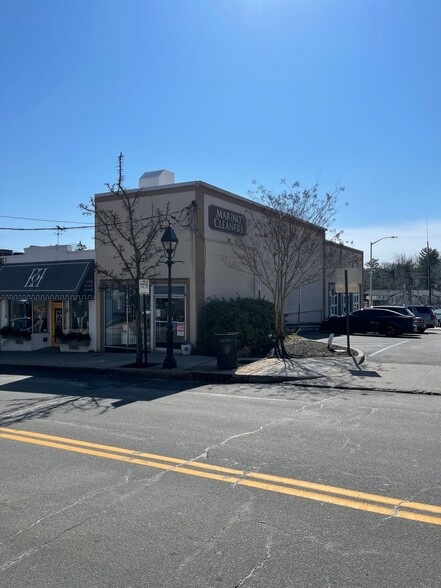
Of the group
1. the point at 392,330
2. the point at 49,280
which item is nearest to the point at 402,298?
the point at 392,330

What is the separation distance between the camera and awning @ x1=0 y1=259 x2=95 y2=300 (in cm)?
1989

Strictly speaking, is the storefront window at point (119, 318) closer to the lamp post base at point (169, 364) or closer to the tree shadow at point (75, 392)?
the tree shadow at point (75, 392)

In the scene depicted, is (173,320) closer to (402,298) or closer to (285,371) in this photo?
(285,371)

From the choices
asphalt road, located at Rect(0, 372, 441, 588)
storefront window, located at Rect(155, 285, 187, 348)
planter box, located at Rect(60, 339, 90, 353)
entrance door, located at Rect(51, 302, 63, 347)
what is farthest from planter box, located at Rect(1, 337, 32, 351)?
Answer: asphalt road, located at Rect(0, 372, 441, 588)

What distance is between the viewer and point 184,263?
18.5 m

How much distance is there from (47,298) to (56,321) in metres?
2.56

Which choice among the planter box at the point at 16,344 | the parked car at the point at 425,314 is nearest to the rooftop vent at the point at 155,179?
the planter box at the point at 16,344

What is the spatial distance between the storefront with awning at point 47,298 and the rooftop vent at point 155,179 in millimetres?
3519

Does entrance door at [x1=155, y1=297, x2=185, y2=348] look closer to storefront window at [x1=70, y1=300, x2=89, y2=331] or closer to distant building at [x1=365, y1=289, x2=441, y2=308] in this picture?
storefront window at [x1=70, y1=300, x2=89, y2=331]

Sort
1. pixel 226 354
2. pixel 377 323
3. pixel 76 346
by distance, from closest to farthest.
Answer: pixel 226 354, pixel 76 346, pixel 377 323

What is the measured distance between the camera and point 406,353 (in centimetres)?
Answer: 1792

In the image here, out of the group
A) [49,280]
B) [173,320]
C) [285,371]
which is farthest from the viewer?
[49,280]

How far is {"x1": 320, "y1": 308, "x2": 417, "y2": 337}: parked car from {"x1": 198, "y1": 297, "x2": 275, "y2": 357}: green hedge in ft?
33.7

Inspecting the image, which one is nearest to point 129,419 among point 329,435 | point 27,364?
point 329,435
